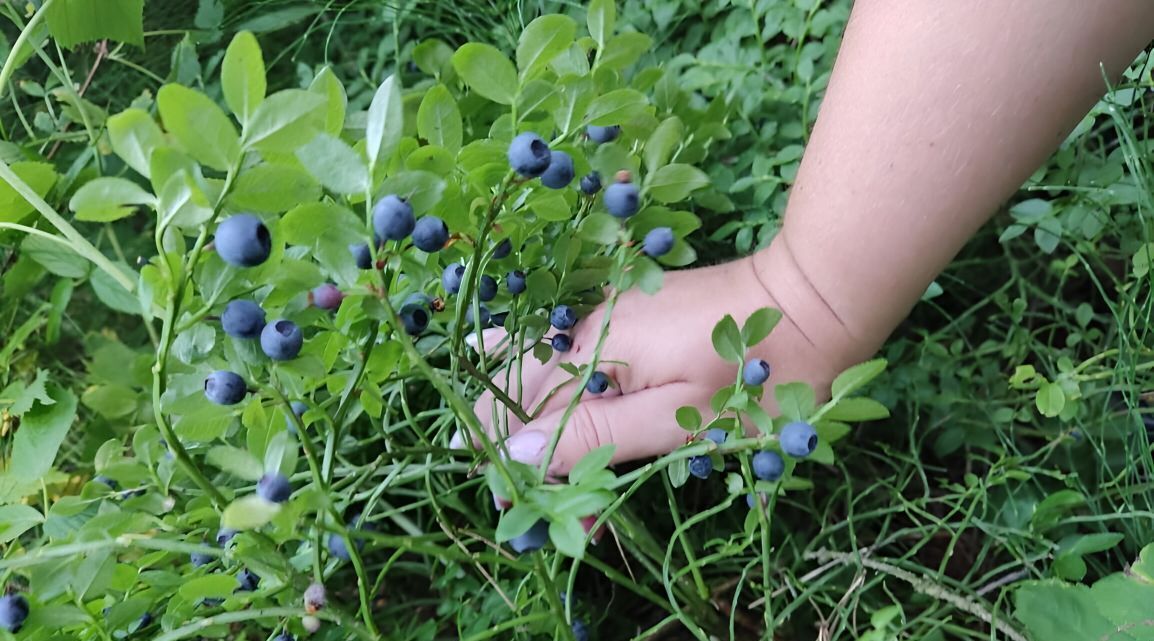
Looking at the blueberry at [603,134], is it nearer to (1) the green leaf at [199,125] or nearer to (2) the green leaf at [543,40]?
(2) the green leaf at [543,40]

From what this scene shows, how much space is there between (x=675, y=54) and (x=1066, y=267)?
534 millimetres

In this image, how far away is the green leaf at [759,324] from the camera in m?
0.52

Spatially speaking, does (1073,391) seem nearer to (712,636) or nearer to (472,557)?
(712,636)

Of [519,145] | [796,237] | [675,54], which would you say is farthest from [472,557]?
[675,54]

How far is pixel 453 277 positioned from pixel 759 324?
207 millimetres

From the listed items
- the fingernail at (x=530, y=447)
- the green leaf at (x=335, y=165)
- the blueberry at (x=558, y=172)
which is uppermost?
the green leaf at (x=335, y=165)

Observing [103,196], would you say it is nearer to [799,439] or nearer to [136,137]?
[136,137]

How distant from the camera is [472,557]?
0.49 m

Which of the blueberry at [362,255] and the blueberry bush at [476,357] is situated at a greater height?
the blueberry at [362,255]

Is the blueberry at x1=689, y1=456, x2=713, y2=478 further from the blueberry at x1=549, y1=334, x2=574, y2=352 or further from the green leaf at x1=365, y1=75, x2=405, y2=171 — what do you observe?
the green leaf at x1=365, y1=75, x2=405, y2=171

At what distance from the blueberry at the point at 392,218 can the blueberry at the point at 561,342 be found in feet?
0.98

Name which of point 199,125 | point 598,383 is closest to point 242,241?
point 199,125

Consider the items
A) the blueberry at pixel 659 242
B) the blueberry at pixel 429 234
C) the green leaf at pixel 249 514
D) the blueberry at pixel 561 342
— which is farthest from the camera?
the blueberry at pixel 561 342

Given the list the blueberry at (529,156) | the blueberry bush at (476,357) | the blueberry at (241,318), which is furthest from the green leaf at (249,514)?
the blueberry at (529,156)
